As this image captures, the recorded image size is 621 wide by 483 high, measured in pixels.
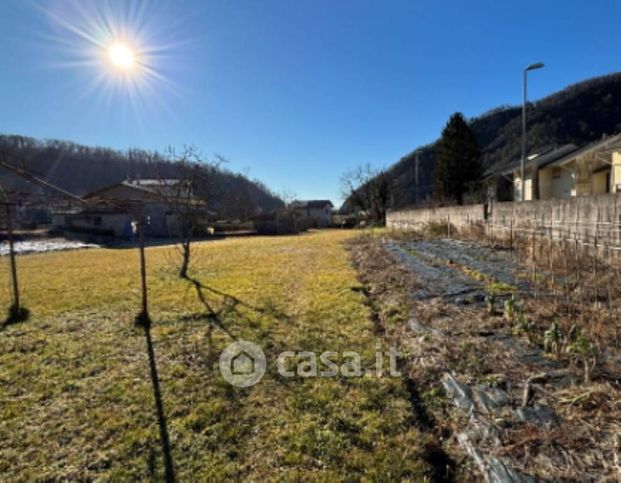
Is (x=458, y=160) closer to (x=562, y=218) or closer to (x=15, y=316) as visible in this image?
(x=562, y=218)

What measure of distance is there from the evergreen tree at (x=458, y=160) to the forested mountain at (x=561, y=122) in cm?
606

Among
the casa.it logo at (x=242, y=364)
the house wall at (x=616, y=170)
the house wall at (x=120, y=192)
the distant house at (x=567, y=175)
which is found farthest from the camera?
the house wall at (x=120, y=192)

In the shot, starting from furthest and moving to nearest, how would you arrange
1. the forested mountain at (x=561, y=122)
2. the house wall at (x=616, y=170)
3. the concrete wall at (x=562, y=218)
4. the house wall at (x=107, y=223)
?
the forested mountain at (x=561, y=122) → the house wall at (x=107, y=223) → the house wall at (x=616, y=170) → the concrete wall at (x=562, y=218)

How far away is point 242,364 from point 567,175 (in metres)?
20.2

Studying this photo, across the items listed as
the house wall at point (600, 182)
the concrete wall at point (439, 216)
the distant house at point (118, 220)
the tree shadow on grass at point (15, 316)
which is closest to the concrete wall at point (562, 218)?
the concrete wall at point (439, 216)

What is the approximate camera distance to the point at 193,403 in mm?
2736

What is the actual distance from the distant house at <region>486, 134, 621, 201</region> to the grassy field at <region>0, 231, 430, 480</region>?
40.4 feet

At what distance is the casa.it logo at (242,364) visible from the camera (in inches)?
123

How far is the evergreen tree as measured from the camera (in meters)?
23.6

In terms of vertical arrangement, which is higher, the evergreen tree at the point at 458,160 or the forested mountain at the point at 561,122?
the forested mountain at the point at 561,122

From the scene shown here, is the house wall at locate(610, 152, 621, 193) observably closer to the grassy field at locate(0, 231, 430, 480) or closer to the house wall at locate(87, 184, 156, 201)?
the grassy field at locate(0, 231, 430, 480)

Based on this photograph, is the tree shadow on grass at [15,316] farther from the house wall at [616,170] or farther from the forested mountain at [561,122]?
the forested mountain at [561,122]

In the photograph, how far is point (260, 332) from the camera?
4.32 metres

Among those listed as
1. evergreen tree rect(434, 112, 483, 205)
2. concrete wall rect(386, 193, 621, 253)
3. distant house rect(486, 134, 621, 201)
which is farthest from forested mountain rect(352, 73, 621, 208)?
concrete wall rect(386, 193, 621, 253)
